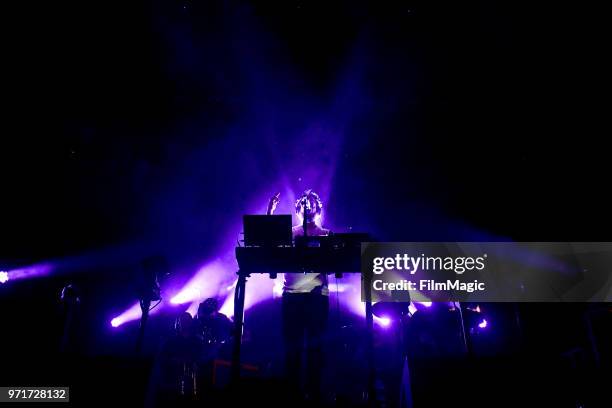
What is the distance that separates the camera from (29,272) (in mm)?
8125

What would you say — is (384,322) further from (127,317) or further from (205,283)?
(127,317)

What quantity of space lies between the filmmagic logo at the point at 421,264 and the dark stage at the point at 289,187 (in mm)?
520

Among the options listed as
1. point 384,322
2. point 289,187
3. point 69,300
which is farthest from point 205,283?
point 384,322

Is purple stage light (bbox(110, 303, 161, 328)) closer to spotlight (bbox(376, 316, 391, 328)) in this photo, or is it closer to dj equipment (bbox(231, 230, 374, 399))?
dj equipment (bbox(231, 230, 374, 399))

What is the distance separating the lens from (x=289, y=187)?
11711 mm

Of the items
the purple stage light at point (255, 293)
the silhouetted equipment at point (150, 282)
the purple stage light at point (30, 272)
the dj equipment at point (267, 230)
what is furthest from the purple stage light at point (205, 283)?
the dj equipment at point (267, 230)

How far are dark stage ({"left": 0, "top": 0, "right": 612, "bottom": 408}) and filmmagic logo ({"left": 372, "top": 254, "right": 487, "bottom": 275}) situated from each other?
52 centimetres

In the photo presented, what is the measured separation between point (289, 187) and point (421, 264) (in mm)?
6233

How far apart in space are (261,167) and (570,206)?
885 cm

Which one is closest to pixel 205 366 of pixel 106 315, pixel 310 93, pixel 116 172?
pixel 106 315

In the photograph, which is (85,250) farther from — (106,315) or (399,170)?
(399,170)

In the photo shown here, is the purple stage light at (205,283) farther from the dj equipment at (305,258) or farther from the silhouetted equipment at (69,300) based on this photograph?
the dj equipment at (305,258)

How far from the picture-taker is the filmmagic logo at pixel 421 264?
5352 mm

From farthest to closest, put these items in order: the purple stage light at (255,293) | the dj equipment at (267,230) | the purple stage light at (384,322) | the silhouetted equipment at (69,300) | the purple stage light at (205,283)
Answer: the purple stage light at (205,283) < the purple stage light at (255,293) < the purple stage light at (384,322) < the silhouetted equipment at (69,300) < the dj equipment at (267,230)
